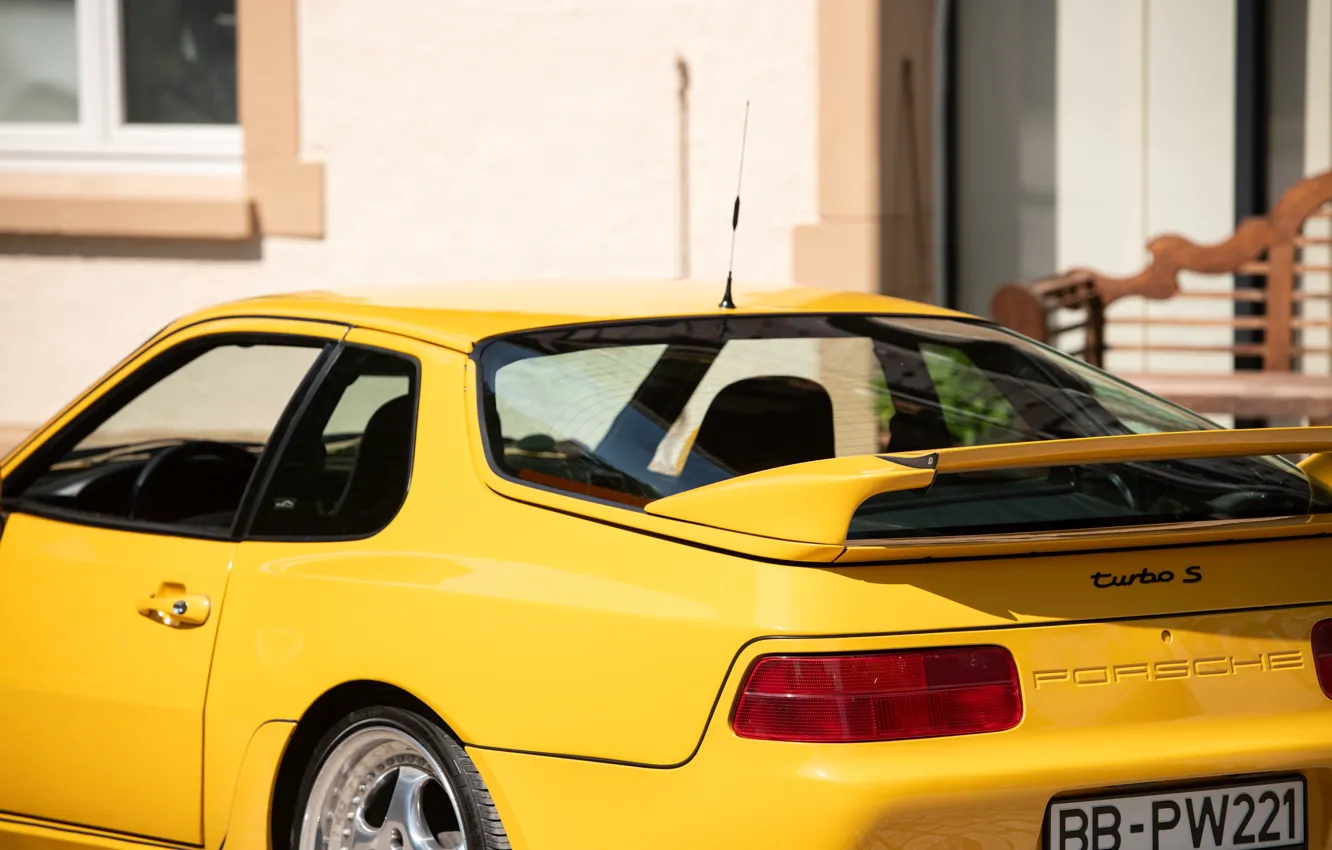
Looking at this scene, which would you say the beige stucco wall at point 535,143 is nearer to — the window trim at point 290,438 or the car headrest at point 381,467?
the car headrest at point 381,467

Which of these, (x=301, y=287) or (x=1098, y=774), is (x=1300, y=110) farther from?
(x=1098, y=774)

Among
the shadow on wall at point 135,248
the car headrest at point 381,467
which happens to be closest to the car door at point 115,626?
the car headrest at point 381,467

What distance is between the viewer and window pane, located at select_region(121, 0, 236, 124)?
998 centimetres

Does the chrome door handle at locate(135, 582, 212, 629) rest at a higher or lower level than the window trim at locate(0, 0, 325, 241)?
lower

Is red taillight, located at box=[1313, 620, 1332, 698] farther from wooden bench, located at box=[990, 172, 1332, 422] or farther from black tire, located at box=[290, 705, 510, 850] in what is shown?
wooden bench, located at box=[990, 172, 1332, 422]

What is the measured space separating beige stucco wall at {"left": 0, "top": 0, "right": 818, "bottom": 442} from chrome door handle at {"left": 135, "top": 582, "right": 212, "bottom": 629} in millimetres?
5108

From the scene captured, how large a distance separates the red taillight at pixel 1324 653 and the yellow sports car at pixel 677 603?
1.2 inches

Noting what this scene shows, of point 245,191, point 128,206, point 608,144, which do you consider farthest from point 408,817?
point 128,206

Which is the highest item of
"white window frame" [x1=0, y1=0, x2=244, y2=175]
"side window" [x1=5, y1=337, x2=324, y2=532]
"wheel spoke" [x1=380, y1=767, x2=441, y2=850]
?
"white window frame" [x1=0, y1=0, x2=244, y2=175]

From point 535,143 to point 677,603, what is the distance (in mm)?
6469

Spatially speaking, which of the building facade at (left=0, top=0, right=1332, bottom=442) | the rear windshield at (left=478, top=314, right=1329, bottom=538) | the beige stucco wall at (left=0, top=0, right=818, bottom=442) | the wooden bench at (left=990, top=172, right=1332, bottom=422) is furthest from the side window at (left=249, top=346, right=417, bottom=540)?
the building facade at (left=0, top=0, right=1332, bottom=442)

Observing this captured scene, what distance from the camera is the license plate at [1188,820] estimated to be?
2.80 m

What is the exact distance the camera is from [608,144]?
356 inches

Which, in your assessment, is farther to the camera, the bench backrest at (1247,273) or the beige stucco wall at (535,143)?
the beige stucco wall at (535,143)
